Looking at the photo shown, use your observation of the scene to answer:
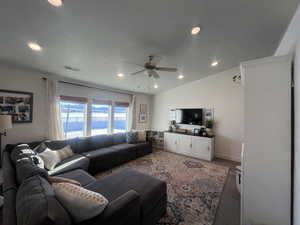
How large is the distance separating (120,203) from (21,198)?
81cm

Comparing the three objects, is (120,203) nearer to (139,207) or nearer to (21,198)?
(139,207)

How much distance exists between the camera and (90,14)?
1628 millimetres

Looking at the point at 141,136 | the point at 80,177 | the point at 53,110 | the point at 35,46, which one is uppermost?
the point at 35,46

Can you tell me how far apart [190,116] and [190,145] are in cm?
110

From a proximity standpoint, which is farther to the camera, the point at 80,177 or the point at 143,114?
the point at 143,114

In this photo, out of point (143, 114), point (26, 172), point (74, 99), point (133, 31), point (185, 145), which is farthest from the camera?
point (143, 114)

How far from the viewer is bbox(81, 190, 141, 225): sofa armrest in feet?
3.55

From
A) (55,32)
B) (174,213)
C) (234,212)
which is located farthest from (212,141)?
(55,32)

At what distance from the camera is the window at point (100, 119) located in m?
4.47

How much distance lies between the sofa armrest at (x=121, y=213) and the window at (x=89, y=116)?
3.28m

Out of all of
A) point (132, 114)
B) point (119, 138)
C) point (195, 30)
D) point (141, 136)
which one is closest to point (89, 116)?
point (119, 138)

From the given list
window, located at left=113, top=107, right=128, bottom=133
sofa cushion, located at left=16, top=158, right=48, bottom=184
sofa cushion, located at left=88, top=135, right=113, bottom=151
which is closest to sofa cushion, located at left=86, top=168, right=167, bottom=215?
sofa cushion, located at left=16, top=158, right=48, bottom=184

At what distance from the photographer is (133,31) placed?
6.62 ft

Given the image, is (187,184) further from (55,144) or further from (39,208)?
(55,144)
